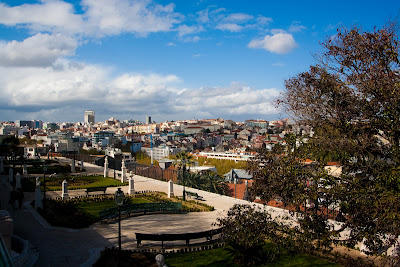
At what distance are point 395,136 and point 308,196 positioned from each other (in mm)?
2327

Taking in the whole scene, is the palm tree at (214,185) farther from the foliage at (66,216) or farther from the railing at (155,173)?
the foliage at (66,216)

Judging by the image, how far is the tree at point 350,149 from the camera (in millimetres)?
7004

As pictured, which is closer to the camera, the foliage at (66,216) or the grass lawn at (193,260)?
the grass lawn at (193,260)

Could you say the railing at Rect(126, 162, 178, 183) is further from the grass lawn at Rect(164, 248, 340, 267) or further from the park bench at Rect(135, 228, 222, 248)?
the grass lawn at Rect(164, 248, 340, 267)

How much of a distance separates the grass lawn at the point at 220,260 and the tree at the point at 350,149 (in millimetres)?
1821

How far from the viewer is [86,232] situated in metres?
12.6

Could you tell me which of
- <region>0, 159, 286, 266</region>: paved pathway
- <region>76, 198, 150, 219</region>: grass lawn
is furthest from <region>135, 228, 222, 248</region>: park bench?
<region>76, 198, 150, 219</region>: grass lawn

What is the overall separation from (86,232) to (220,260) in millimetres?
5828

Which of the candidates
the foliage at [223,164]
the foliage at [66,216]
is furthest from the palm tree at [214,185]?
the foliage at [223,164]

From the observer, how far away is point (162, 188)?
915 inches

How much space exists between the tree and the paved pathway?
4.04m

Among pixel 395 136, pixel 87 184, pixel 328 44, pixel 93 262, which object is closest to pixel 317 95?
pixel 328 44

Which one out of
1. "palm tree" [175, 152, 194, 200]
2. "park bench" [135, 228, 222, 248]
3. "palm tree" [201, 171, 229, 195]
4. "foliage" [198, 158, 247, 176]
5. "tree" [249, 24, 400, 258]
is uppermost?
"tree" [249, 24, 400, 258]

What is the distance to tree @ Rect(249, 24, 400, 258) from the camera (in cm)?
700
